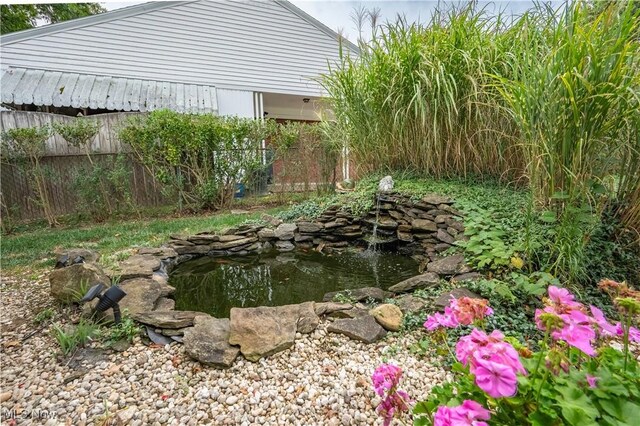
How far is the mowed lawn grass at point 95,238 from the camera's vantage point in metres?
3.13

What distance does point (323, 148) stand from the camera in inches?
234

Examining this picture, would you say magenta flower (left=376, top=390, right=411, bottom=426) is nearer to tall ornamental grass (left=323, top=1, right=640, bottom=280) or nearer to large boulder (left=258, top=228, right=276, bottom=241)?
tall ornamental grass (left=323, top=1, right=640, bottom=280)

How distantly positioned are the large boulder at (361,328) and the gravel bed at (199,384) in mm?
35

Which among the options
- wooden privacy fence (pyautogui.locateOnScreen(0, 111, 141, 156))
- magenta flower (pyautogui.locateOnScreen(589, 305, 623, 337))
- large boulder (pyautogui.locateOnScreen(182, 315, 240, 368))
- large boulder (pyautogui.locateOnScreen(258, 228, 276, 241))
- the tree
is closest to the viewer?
magenta flower (pyautogui.locateOnScreen(589, 305, 623, 337))

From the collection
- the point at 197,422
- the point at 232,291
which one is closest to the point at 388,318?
the point at 197,422

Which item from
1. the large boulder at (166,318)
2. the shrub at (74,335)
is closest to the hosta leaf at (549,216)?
the large boulder at (166,318)

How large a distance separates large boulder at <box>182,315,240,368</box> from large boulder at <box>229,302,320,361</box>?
0.05 metres

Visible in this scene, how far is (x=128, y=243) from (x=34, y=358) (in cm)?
210

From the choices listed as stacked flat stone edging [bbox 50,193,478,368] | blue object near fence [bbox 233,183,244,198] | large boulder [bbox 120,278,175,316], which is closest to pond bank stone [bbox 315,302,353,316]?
stacked flat stone edging [bbox 50,193,478,368]

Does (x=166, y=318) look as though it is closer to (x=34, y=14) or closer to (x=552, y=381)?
(x=552, y=381)

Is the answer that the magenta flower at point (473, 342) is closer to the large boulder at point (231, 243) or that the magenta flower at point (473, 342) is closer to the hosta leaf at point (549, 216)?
the hosta leaf at point (549, 216)

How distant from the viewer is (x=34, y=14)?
33.8 ft

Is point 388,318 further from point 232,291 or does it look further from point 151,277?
point 151,277

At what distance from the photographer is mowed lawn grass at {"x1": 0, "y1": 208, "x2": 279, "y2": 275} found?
3126 mm
